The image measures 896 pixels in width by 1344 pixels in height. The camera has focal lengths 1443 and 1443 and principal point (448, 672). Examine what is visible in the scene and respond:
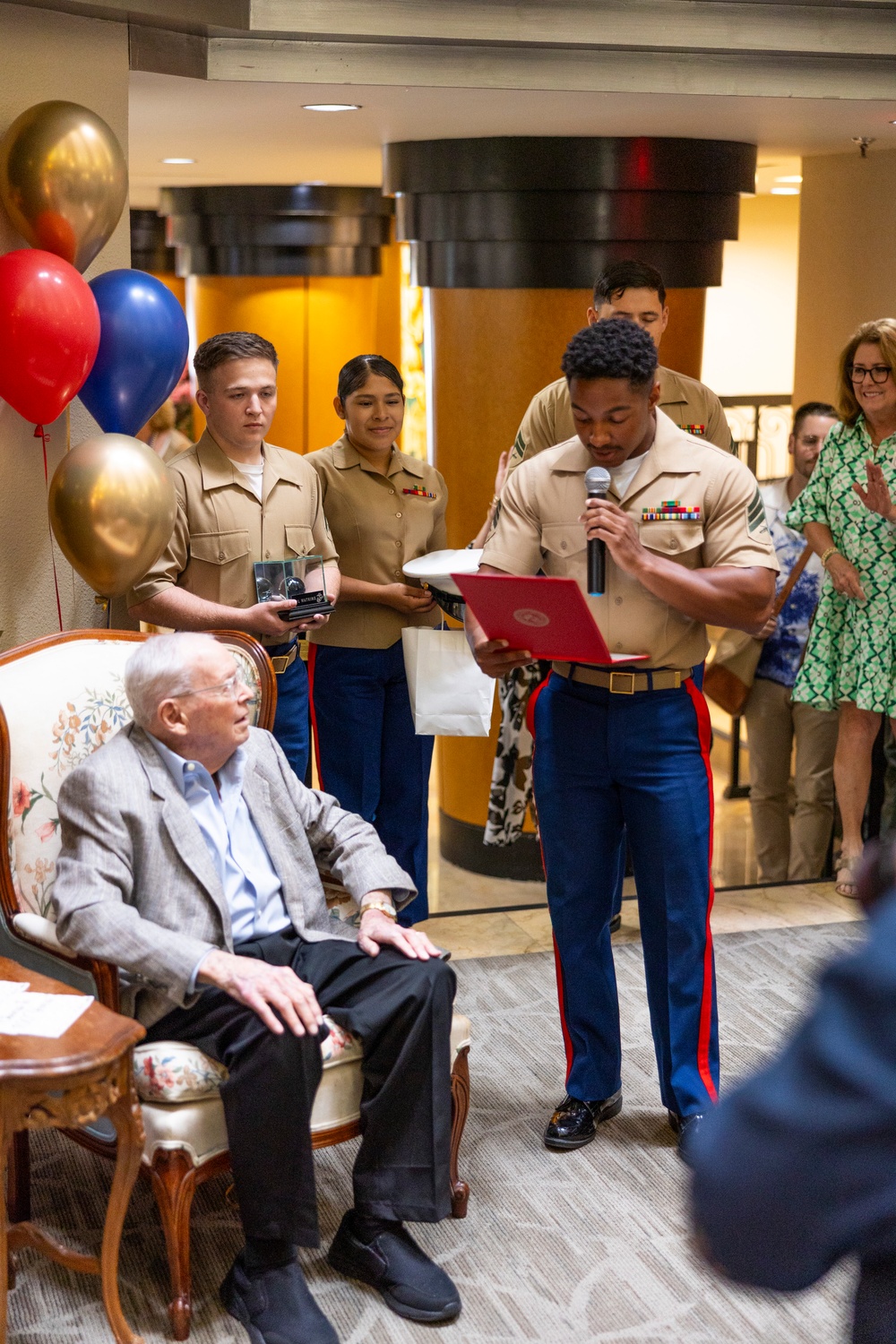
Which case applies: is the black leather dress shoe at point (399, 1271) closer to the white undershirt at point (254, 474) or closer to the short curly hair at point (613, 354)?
the short curly hair at point (613, 354)

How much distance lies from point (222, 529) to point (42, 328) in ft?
2.39

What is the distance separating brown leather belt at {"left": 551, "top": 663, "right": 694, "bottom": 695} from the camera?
9.48 ft

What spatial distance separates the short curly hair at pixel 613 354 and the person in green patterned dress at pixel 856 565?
191 cm

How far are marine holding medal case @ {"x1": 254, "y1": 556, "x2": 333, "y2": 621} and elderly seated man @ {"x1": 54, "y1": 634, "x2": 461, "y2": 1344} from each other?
88cm

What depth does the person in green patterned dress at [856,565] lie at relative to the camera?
441 cm

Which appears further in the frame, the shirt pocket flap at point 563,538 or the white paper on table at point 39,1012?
the shirt pocket flap at point 563,538

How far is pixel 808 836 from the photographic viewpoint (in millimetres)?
5262

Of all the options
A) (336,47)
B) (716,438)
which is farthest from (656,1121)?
(336,47)

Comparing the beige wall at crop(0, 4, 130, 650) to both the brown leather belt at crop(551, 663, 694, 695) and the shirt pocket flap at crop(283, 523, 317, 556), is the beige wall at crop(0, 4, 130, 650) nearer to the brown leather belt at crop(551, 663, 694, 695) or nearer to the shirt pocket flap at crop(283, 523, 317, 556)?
the shirt pocket flap at crop(283, 523, 317, 556)

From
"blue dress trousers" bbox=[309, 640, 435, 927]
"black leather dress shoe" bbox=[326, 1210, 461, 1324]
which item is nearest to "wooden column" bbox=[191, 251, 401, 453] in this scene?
"blue dress trousers" bbox=[309, 640, 435, 927]

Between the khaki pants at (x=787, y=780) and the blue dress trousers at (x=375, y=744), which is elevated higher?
the blue dress trousers at (x=375, y=744)

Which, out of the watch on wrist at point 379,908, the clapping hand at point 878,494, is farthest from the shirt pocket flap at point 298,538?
Answer: the clapping hand at point 878,494

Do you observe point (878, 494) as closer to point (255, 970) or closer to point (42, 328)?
point (42, 328)

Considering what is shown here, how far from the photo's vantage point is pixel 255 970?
2.45 m
